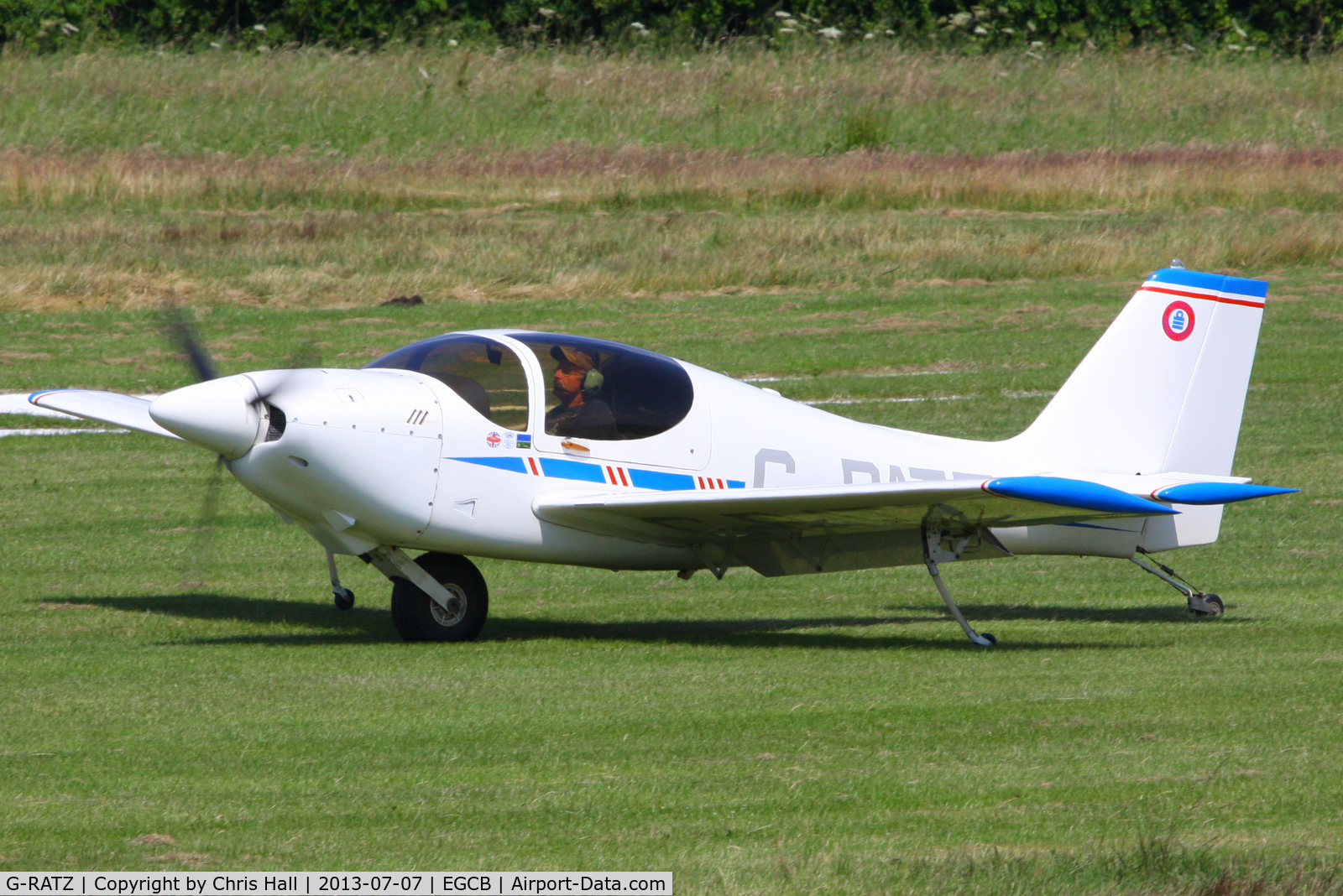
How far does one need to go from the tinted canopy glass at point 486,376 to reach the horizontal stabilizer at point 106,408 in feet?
8.18

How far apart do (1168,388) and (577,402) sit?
4.31m

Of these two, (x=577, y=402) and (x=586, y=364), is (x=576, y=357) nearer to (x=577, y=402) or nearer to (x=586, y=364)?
(x=586, y=364)

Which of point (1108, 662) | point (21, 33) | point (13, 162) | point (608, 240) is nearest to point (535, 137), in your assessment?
point (608, 240)

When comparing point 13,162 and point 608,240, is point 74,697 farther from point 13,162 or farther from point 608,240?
point 13,162

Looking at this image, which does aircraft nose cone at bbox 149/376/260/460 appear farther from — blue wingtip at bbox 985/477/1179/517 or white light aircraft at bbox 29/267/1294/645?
blue wingtip at bbox 985/477/1179/517

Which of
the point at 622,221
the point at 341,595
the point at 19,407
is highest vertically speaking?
the point at 341,595

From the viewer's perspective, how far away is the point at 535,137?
129ft

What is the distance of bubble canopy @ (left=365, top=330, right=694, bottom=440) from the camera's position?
10.0 metres

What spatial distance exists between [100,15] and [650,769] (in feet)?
158

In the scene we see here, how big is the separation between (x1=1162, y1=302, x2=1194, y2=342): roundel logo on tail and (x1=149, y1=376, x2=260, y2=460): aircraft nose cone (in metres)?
6.37

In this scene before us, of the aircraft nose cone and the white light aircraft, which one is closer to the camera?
the aircraft nose cone

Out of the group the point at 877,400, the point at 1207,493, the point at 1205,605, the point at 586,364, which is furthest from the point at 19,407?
the point at 1207,493
